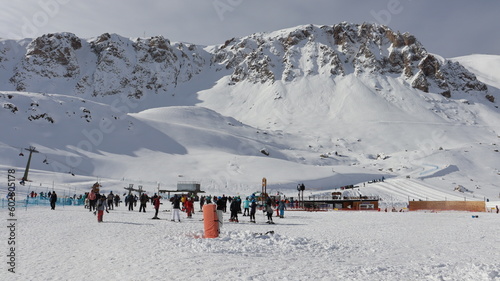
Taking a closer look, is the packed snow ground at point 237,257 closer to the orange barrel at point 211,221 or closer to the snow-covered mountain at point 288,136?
the orange barrel at point 211,221

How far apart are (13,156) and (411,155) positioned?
95.2 meters

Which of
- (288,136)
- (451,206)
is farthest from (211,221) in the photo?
(288,136)

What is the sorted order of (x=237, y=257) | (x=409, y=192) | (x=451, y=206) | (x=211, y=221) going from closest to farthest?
(x=237, y=257) < (x=211, y=221) < (x=451, y=206) < (x=409, y=192)

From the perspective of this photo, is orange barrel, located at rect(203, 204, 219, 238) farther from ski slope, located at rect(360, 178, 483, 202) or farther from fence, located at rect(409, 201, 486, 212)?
ski slope, located at rect(360, 178, 483, 202)

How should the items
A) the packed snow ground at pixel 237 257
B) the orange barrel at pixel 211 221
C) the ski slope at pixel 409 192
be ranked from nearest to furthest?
the packed snow ground at pixel 237 257, the orange barrel at pixel 211 221, the ski slope at pixel 409 192

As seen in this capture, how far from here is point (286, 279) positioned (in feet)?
25.5

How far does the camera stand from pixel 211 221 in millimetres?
13398

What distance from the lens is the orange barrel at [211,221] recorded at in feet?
43.7

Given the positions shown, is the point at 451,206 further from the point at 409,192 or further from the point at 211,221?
the point at 211,221

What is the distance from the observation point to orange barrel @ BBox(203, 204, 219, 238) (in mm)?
13328

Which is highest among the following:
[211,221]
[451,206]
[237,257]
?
[451,206]

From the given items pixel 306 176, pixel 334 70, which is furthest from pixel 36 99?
pixel 334 70

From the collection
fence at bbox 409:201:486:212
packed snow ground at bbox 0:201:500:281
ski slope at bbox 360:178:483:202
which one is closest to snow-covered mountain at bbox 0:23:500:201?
ski slope at bbox 360:178:483:202

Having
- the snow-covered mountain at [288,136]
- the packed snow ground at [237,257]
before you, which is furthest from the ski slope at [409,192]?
the packed snow ground at [237,257]
